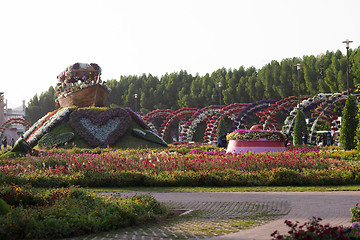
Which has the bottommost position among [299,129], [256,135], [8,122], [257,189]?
[257,189]

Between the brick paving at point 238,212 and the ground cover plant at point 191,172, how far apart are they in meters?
1.91

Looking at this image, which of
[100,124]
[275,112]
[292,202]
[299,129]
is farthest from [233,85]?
[292,202]

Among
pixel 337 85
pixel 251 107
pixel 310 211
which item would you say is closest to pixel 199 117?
pixel 251 107

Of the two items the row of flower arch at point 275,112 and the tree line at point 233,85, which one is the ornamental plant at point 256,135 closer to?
the row of flower arch at point 275,112

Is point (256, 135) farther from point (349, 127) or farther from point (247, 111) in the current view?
point (247, 111)

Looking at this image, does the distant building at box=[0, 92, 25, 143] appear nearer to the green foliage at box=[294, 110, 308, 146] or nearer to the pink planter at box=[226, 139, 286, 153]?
the green foliage at box=[294, 110, 308, 146]

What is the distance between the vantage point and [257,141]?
21672mm

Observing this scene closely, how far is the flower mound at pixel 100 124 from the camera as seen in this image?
31094 mm

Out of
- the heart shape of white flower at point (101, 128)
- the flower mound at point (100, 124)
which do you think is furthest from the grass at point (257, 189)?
the heart shape of white flower at point (101, 128)

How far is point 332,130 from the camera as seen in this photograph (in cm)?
4034

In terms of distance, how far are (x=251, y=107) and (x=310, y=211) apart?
41.7m

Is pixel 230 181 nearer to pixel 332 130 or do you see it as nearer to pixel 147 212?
pixel 147 212

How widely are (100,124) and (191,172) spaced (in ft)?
59.7

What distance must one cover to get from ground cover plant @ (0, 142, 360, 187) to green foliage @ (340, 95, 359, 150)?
32.3 ft
